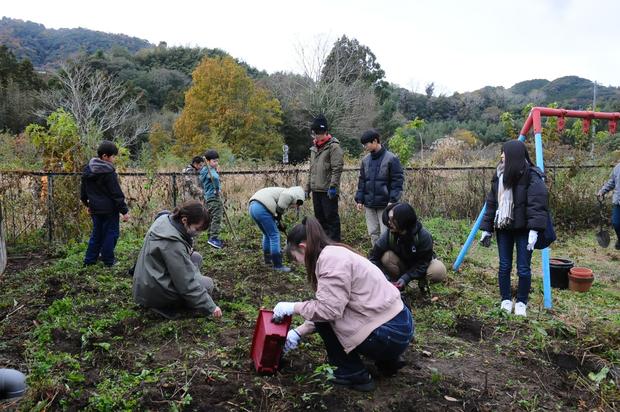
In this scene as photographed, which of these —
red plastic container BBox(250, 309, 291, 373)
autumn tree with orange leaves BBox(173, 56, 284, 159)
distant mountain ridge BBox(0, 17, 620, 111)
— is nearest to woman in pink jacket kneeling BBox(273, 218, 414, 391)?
red plastic container BBox(250, 309, 291, 373)

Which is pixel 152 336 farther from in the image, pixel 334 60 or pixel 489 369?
pixel 334 60

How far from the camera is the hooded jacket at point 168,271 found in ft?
11.9

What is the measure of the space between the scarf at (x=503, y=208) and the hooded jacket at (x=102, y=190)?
13.8 feet

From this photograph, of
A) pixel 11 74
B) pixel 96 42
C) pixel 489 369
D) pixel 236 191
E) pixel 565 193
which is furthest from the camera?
pixel 96 42

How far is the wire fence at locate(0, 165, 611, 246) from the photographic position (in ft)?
23.3

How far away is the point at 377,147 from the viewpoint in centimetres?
620

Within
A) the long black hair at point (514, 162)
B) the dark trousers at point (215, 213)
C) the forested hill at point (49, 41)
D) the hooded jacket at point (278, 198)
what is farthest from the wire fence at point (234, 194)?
the forested hill at point (49, 41)

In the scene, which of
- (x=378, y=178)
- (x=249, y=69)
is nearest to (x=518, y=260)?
(x=378, y=178)

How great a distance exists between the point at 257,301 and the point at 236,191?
475 cm

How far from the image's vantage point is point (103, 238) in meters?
5.84

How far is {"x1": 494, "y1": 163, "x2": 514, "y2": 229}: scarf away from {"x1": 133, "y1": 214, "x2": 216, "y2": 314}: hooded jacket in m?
2.74

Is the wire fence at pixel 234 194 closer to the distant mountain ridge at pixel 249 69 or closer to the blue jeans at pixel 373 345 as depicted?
the blue jeans at pixel 373 345

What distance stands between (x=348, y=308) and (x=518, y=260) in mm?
2517

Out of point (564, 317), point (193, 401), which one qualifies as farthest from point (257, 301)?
point (564, 317)
